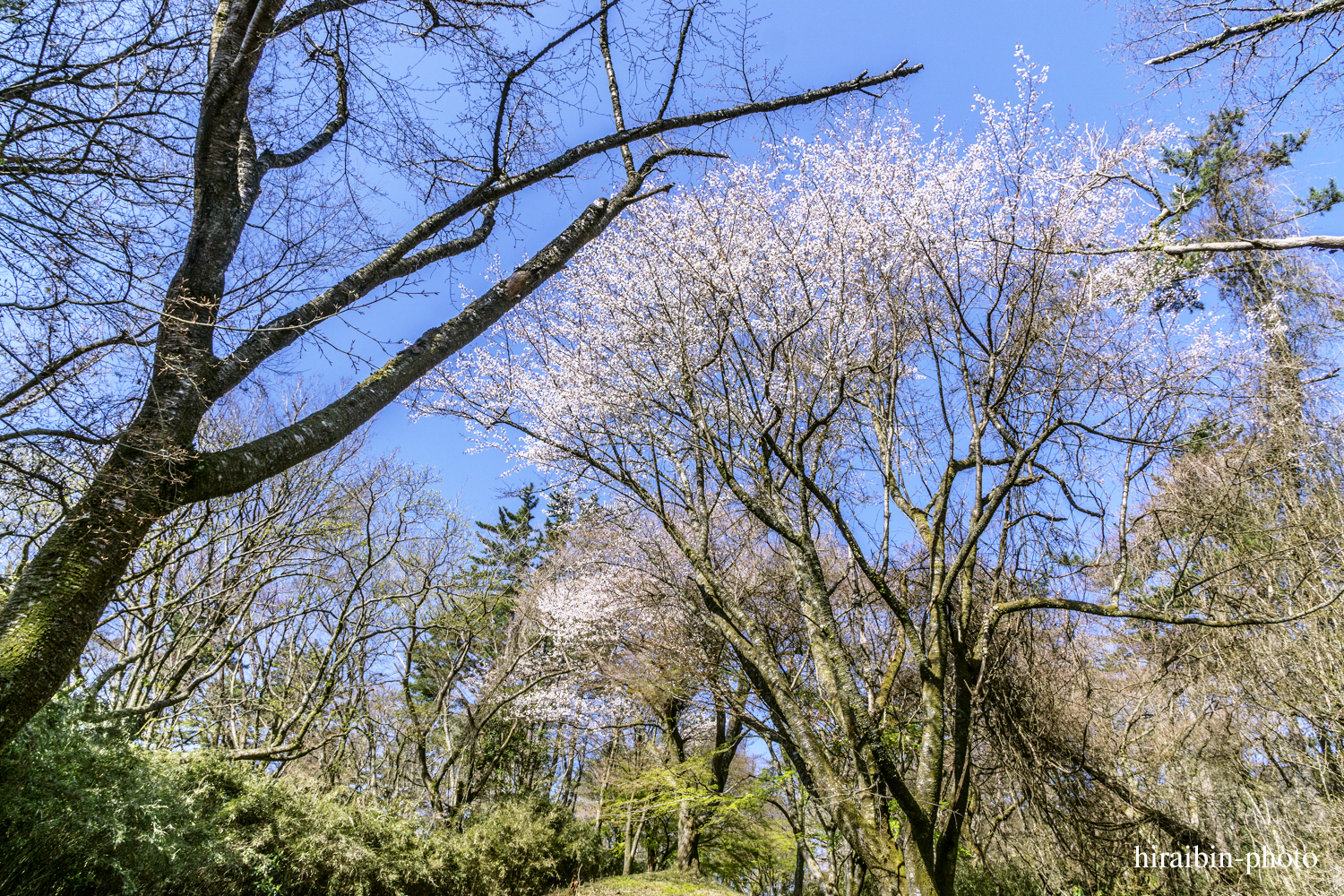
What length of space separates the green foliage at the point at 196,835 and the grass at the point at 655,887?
1265 millimetres

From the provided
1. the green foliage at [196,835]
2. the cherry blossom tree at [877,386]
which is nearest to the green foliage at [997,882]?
the cherry blossom tree at [877,386]

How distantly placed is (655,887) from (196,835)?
7.13 meters

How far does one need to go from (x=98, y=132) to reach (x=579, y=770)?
1777 cm

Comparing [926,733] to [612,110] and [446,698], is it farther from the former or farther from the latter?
[446,698]

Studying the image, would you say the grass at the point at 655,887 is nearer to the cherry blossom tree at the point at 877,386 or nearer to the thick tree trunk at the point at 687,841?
the thick tree trunk at the point at 687,841

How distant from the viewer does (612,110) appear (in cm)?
418

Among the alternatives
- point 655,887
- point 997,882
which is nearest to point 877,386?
point 997,882

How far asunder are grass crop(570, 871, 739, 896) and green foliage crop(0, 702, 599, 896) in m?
1.27

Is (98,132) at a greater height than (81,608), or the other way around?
(98,132)

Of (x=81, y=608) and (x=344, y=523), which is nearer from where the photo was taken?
(x=81, y=608)

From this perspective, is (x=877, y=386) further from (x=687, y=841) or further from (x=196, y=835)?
(x=687, y=841)

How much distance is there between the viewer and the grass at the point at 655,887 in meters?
9.14

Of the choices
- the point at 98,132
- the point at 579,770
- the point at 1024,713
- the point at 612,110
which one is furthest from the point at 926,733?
the point at 579,770

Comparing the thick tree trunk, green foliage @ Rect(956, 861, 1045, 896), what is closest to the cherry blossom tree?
green foliage @ Rect(956, 861, 1045, 896)
